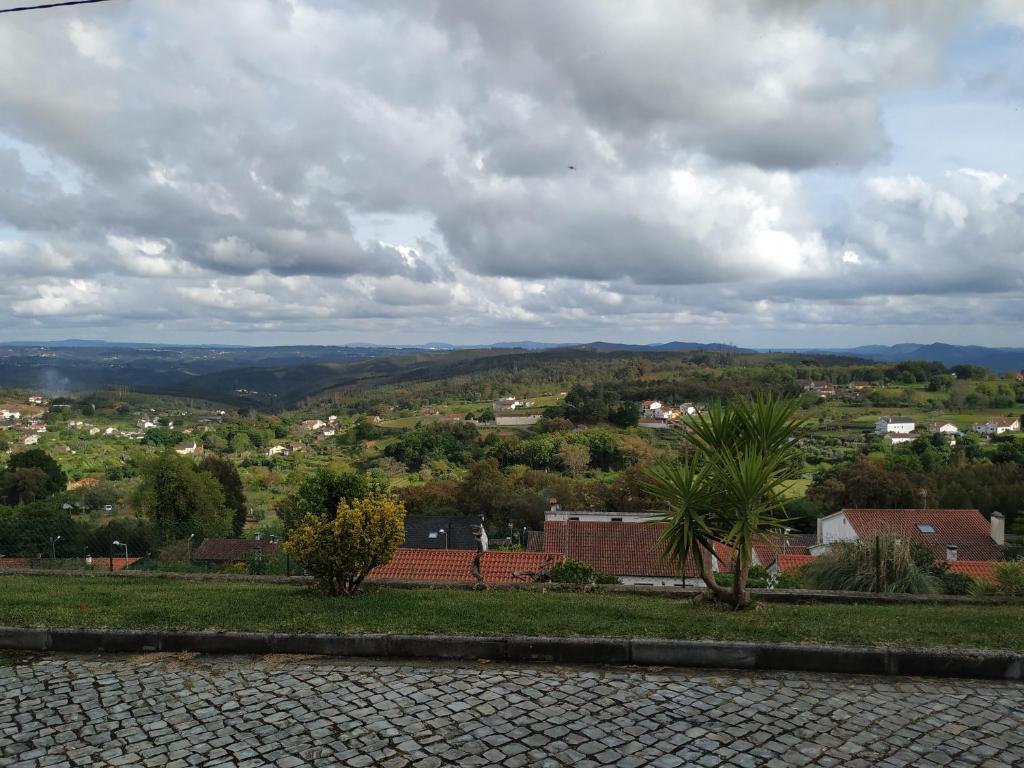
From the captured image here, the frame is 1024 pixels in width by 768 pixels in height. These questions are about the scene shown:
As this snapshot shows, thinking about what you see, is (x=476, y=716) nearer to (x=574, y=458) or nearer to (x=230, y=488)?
(x=230, y=488)

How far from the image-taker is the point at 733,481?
696 cm

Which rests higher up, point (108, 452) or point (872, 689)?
point (872, 689)

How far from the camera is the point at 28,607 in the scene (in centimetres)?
715

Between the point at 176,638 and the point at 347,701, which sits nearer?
the point at 347,701

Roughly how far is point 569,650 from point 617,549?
62.7ft

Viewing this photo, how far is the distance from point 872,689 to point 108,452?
97049mm

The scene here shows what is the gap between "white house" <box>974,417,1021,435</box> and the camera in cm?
7258

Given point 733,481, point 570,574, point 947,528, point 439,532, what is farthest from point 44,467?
point 733,481

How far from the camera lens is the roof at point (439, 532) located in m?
34.0

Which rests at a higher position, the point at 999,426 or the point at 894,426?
the point at 999,426

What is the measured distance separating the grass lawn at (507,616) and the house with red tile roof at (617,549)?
1481 cm

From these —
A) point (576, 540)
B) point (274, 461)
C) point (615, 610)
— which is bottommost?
point (274, 461)

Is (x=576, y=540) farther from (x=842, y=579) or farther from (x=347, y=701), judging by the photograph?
(x=347, y=701)

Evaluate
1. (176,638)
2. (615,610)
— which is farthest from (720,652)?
(176,638)
